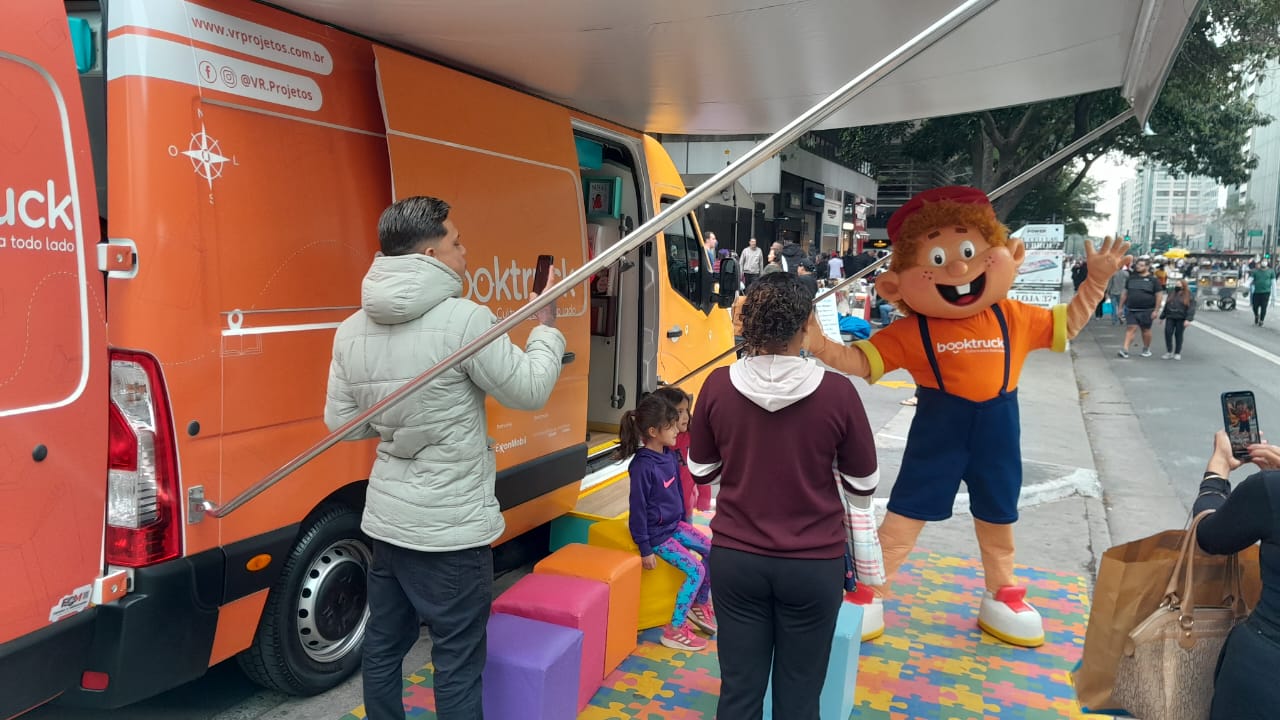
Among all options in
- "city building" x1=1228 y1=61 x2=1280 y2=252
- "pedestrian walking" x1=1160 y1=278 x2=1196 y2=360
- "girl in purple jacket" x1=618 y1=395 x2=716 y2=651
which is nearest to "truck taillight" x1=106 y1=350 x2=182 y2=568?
"girl in purple jacket" x1=618 y1=395 x2=716 y2=651

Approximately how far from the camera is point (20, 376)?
2.23 metres

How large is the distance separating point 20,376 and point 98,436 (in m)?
0.30

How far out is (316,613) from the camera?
3.21 metres

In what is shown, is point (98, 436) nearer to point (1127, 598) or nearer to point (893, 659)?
point (1127, 598)

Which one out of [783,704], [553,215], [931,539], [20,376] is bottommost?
[931,539]

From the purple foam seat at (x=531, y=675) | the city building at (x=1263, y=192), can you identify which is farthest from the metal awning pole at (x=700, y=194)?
the city building at (x=1263, y=192)

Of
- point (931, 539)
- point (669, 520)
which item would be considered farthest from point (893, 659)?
point (931, 539)

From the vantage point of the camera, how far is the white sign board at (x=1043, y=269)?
11.7m

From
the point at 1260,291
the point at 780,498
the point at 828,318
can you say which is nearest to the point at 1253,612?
the point at 780,498

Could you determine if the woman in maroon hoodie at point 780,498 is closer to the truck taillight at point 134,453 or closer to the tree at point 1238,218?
the truck taillight at point 134,453

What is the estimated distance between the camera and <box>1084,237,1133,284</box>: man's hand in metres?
3.65

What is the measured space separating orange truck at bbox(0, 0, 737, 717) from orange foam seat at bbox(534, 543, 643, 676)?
2.73ft

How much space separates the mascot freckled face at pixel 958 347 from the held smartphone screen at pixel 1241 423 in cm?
122

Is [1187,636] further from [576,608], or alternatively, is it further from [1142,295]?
[1142,295]
